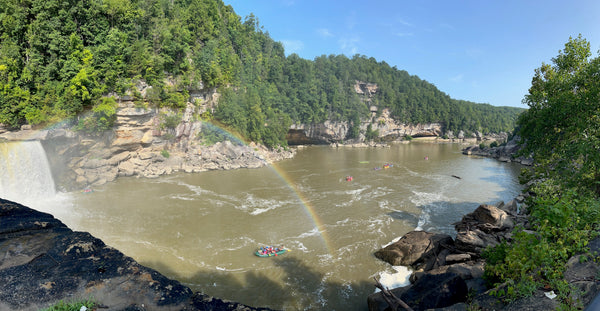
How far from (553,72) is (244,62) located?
53.8 metres

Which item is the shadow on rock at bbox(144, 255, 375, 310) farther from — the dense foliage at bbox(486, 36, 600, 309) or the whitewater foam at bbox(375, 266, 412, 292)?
the dense foliage at bbox(486, 36, 600, 309)

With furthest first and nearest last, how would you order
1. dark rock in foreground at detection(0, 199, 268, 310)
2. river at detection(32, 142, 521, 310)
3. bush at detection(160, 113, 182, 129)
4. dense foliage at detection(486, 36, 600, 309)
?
bush at detection(160, 113, 182, 129), river at detection(32, 142, 521, 310), dense foliage at detection(486, 36, 600, 309), dark rock in foreground at detection(0, 199, 268, 310)

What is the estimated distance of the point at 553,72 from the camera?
44.8ft

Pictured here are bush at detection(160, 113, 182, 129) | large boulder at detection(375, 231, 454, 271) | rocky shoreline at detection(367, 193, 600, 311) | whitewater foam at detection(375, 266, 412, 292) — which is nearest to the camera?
rocky shoreline at detection(367, 193, 600, 311)

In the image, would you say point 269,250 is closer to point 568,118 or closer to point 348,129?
point 568,118

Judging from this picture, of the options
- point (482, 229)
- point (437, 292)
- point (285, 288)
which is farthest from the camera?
point (482, 229)

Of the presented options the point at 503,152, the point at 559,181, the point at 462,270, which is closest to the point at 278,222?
the point at 462,270

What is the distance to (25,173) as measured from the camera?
2202 centimetres

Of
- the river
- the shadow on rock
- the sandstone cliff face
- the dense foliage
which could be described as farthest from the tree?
the sandstone cliff face

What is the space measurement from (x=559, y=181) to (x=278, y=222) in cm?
1488

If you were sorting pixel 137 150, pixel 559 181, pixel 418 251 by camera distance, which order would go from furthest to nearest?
pixel 137 150, pixel 418 251, pixel 559 181

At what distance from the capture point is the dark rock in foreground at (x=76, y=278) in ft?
11.6

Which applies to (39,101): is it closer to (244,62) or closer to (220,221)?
(220,221)

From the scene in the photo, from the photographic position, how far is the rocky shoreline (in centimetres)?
418
